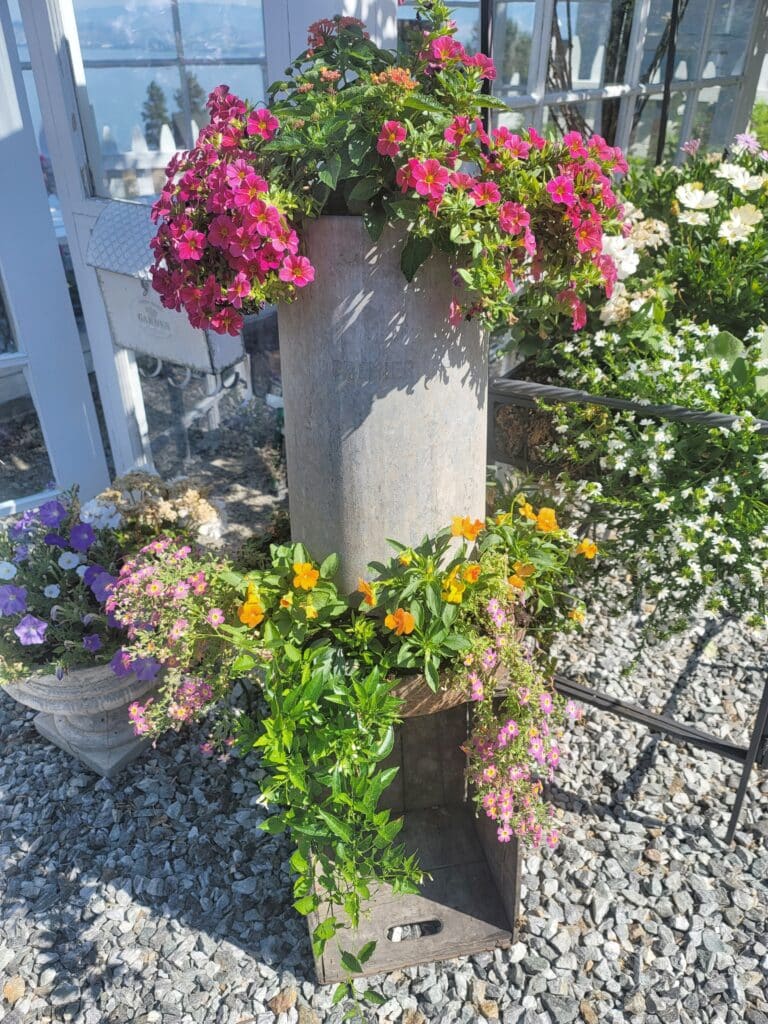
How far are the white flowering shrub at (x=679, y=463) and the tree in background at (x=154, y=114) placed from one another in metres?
1.83

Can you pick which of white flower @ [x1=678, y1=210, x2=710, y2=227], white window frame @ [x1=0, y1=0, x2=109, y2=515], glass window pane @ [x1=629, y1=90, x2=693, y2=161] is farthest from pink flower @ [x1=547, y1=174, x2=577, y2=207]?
glass window pane @ [x1=629, y1=90, x2=693, y2=161]


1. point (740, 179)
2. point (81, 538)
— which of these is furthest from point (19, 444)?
point (740, 179)

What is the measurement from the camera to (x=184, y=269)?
1.50 m

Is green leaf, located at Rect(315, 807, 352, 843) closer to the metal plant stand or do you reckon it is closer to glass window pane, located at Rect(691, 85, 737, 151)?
the metal plant stand

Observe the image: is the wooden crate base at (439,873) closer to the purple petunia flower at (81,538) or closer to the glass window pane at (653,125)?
the purple petunia flower at (81,538)

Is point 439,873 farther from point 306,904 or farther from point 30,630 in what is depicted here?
point 30,630

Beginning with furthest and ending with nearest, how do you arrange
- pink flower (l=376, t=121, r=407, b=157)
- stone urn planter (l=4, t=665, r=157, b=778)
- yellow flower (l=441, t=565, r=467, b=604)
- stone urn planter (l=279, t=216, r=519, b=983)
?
stone urn planter (l=4, t=665, r=157, b=778) < yellow flower (l=441, t=565, r=467, b=604) < stone urn planter (l=279, t=216, r=519, b=983) < pink flower (l=376, t=121, r=407, b=157)

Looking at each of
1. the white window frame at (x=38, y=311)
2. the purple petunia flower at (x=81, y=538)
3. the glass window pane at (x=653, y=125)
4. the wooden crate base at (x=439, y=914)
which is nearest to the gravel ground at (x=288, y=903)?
the wooden crate base at (x=439, y=914)

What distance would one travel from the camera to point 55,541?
219 cm

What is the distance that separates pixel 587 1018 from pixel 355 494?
124 cm

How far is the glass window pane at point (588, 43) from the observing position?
3.27 metres

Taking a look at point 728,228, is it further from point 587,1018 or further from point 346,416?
point 587,1018

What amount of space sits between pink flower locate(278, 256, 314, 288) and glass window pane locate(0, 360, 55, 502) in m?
1.78

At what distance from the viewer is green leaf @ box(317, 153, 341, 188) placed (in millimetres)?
1328
